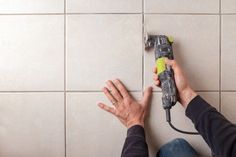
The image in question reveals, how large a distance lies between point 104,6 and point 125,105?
1.28 ft

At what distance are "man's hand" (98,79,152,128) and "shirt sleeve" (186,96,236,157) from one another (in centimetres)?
17

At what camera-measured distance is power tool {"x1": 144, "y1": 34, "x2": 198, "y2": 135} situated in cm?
78

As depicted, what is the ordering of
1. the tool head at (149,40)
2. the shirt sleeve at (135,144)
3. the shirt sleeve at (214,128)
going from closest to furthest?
the shirt sleeve at (214,128) < the shirt sleeve at (135,144) < the tool head at (149,40)

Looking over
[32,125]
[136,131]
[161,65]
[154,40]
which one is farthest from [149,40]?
[32,125]

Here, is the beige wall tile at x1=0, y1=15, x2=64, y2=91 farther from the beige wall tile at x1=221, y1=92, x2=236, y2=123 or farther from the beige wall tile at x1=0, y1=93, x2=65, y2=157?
the beige wall tile at x1=221, y1=92, x2=236, y2=123

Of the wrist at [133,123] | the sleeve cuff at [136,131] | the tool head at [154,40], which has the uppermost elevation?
the tool head at [154,40]

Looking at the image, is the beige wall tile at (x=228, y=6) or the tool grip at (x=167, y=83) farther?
the beige wall tile at (x=228, y=6)

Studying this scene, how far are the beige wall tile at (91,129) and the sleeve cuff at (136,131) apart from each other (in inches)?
2.8

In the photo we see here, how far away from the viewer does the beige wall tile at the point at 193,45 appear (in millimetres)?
902

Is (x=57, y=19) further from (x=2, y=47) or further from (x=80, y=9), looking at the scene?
(x=2, y=47)

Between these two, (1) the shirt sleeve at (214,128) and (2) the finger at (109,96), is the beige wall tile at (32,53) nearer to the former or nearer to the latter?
(2) the finger at (109,96)

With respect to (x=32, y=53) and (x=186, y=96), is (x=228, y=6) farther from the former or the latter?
(x=32, y=53)

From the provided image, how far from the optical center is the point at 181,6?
902mm

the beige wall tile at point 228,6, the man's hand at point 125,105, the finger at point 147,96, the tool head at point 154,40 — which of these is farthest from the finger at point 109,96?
the beige wall tile at point 228,6
